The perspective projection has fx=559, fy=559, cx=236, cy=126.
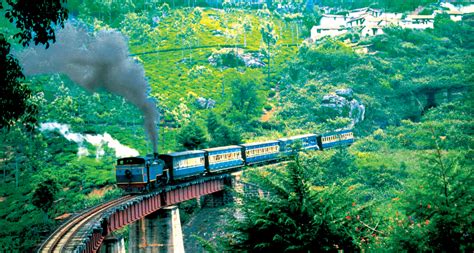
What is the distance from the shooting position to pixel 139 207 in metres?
31.9

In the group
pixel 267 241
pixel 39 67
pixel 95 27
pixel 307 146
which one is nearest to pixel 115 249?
pixel 267 241

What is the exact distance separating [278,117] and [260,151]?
3241cm

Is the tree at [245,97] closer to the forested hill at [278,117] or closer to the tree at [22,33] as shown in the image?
the forested hill at [278,117]

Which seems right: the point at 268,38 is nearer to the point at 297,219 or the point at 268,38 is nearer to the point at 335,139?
the point at 335,139

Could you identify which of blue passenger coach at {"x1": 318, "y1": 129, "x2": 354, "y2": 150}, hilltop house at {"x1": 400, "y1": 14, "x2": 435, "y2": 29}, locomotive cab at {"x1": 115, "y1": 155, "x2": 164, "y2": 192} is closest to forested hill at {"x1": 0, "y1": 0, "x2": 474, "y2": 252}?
blue passenger coach at {"x1": 318, "y1": 129, "x2": 354, "y2": 150}

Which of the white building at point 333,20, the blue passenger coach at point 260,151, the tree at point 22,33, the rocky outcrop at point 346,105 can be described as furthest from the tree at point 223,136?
the white building at point 333,20

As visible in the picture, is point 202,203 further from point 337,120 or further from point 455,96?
point 455,96

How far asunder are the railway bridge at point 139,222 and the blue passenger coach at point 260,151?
172 centimetres

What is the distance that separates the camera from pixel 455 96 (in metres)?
80.1

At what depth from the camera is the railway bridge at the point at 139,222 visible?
24.3 metres

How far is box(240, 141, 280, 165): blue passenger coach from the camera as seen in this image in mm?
48281

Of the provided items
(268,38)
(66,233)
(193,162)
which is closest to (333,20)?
(268,38)

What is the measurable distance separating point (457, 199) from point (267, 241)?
12.7 ft

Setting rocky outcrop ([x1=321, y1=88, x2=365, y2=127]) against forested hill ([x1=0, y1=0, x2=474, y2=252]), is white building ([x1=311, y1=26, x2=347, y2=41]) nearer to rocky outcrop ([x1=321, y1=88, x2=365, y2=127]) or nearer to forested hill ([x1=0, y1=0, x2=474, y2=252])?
forested hill ([x1=0, y1=0, x2=474, y2=252])
